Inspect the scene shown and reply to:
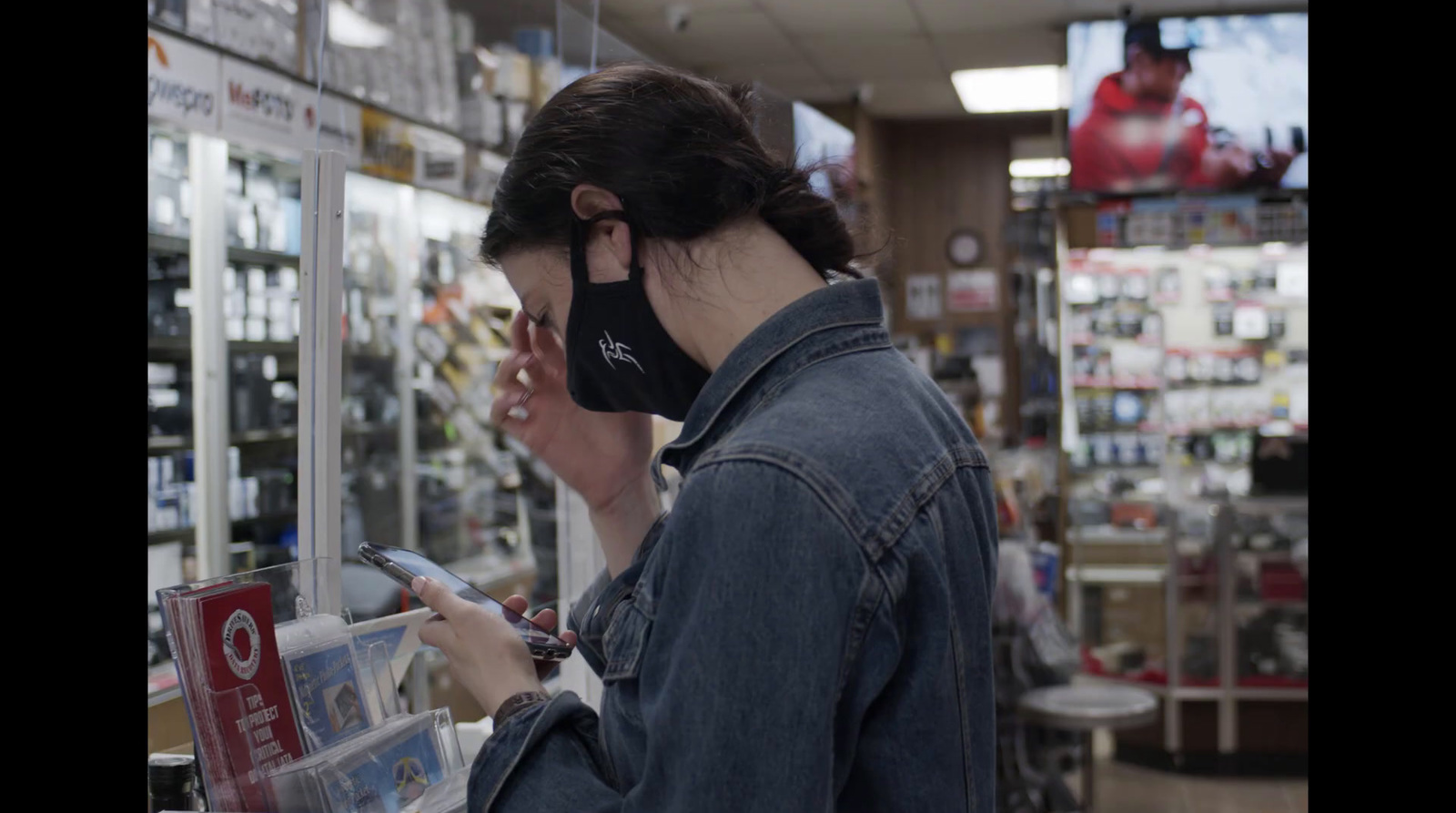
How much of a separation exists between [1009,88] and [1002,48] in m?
1.24

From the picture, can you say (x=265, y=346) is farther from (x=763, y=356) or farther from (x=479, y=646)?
(x=763, y=356)

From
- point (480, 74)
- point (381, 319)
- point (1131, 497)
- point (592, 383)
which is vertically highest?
point (480, 74)

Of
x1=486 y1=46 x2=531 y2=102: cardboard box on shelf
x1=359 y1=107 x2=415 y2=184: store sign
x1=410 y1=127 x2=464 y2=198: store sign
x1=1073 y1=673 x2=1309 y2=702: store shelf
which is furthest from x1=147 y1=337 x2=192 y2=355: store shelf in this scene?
x1=1073 y1=673 x2=1309 y2=702: store shelf

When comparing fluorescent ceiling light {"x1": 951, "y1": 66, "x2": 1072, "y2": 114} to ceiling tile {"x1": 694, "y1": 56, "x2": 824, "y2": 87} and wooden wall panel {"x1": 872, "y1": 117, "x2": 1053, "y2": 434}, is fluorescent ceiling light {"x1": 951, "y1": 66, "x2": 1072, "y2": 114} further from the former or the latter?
ceiling tile {"x1": 694, "y1": 56, "x2": 824, "y2": 87}

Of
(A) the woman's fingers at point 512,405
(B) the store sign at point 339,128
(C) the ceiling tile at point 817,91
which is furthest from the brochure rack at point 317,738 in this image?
(C) the ceiling tile at point 817,91

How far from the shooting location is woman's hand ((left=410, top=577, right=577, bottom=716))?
117cm

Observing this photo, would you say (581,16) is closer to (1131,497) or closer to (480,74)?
(480,74)

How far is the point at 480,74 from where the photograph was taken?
4.48m

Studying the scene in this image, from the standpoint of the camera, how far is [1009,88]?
29.9ft

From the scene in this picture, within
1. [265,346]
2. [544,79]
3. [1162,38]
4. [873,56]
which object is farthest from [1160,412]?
[265,346]

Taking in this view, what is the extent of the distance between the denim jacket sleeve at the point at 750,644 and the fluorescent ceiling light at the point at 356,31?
2.84m
